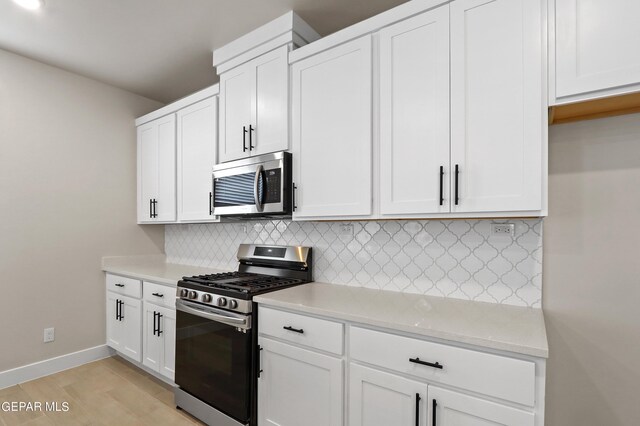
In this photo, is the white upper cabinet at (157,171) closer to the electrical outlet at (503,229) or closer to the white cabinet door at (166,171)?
the white cabinet door at (166,171)

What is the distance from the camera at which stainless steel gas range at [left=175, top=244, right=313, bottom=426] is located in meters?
1.91

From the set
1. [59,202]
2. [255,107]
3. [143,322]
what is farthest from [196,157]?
[143,322]

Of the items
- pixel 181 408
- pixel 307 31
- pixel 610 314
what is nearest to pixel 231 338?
pixel 181 408

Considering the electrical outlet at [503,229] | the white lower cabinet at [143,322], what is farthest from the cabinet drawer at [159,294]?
the electrical outlet at [503,229]

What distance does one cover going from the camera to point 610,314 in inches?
Answer: 60.1

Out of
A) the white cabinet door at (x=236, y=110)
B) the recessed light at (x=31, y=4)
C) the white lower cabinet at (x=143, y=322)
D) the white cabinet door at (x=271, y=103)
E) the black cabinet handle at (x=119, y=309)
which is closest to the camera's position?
the recessed light at (x=31, y=4)

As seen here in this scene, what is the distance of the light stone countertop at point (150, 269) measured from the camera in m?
2.67

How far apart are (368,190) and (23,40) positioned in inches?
118

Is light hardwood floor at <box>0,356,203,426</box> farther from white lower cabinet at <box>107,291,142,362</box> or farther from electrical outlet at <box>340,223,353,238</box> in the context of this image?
electrical outlet at <box>340,223,353,238</box>

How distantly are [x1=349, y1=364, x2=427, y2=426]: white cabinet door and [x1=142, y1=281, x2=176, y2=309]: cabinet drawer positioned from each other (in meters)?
1.63

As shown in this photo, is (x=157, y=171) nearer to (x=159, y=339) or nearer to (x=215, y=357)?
(x=159, y=339)

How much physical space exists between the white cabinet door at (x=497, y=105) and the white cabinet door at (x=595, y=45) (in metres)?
0.08

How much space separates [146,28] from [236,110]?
2.82 ft

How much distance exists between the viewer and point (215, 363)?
2068 millimetres
